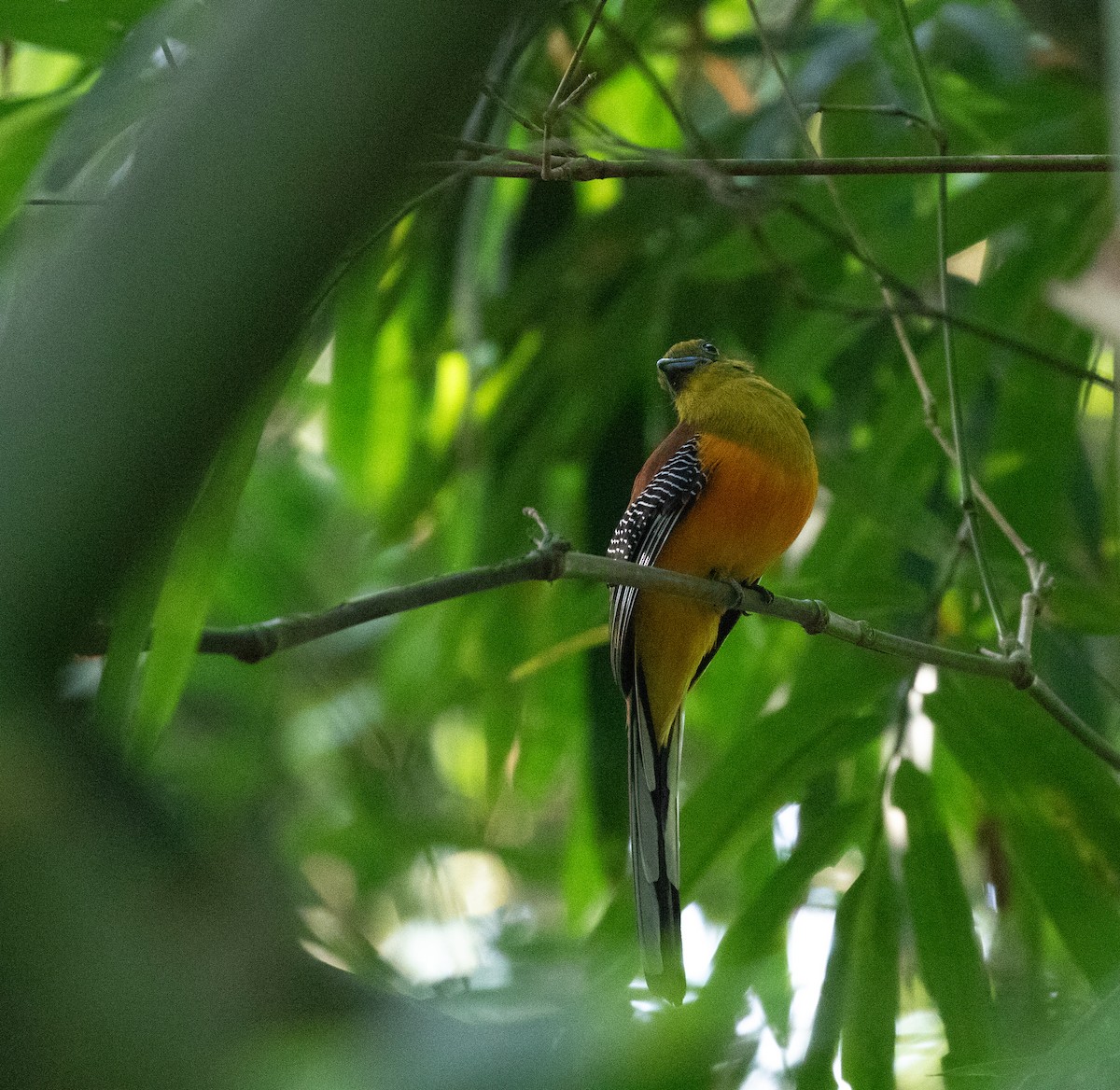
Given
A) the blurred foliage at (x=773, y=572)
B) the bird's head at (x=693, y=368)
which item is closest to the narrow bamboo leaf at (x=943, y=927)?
the blurred foliage at (x=773, y=572)

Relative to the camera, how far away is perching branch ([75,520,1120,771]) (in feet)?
4.60

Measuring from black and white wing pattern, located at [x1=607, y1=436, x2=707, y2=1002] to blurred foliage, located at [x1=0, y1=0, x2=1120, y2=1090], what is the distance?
3.6 inches

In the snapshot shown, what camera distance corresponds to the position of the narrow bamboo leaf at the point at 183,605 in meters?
1.55

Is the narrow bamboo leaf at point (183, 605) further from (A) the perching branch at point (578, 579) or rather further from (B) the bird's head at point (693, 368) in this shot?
(B) the bird's head at point (693, 368)

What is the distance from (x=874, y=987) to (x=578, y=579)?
3.57ft

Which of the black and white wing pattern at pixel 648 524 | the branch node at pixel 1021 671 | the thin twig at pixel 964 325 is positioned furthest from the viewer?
the black and white wing pattern at pixel 648 524

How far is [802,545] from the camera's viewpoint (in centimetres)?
466

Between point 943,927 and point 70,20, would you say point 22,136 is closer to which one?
point 70,20

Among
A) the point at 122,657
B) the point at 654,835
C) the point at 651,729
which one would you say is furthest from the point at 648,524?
the point at 122,657

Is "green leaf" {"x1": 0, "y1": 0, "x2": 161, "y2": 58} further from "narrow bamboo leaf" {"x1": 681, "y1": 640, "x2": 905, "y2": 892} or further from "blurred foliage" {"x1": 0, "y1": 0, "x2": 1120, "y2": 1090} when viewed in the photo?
"narrow bamboo leaf" {"x1": 681, "y1": 640, "x2": 905, "y2": 892}

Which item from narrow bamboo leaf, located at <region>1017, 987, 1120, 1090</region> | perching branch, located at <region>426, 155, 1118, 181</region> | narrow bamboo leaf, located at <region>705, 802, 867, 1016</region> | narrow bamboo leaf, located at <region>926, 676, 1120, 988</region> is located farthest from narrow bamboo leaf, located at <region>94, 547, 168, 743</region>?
narrow bamboo leaf, located at <region>926, 676, 1120, 988</region>

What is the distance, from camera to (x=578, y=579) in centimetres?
170

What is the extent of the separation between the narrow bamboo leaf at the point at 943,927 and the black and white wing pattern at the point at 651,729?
0.44 metres

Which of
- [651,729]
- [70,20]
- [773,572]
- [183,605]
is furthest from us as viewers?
[773,572]
